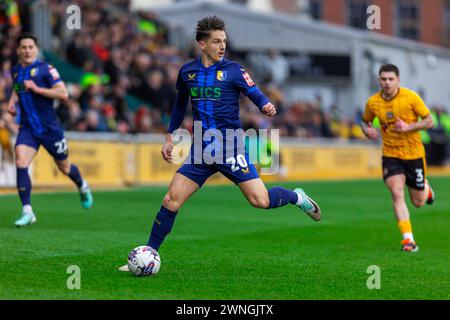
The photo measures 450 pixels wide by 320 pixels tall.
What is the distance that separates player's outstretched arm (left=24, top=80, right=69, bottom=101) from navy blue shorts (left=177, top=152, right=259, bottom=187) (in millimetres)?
4489

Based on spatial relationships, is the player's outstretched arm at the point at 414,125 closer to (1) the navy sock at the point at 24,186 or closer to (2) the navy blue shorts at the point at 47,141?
(2) the navy blue shorts at the point at 47,141

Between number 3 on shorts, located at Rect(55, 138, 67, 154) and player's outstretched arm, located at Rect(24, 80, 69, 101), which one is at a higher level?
player's outstretched arm, located at Rect(24, 80, 69, 101)

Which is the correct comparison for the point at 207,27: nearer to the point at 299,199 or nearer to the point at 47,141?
the point at 299,199

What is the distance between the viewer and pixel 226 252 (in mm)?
11016

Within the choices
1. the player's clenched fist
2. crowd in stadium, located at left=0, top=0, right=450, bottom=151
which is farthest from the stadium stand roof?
the player's clenched fist

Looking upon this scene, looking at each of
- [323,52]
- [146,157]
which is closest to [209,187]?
[146,157]

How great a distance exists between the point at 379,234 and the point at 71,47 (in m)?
15.8

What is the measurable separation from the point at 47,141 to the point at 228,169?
505 centimetres

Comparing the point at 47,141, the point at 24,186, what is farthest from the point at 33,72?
the point at 24,186

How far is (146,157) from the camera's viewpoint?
25.2 m

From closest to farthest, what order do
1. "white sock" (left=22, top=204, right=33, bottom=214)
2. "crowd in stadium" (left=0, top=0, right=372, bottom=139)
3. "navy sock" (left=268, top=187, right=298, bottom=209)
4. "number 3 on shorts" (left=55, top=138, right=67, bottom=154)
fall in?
1. "navy sock" (left=268, top=187, right=298, bottom=209)
2. "white sock" (left=22, top=204, right=33, bottom=214)
3. "number 3 on shorts" (left=55, top=138, right=67, bottom=154)
4. "crowd in stadium" (left=0, top=0, right=372, bottom=139)

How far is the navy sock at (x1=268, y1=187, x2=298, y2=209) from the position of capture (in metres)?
9.45

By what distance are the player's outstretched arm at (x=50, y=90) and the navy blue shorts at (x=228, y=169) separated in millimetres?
4489

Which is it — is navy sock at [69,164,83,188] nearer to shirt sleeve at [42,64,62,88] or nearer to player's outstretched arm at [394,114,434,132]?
shirt sleeve at [42,64,62,88]
